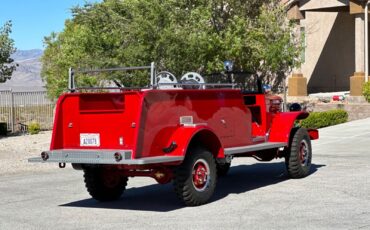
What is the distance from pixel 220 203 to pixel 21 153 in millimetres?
11292

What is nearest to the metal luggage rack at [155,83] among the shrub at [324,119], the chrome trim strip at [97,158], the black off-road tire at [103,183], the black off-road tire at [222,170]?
the chrome trim strip at [97,158]

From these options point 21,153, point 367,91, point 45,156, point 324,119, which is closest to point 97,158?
point 45,156

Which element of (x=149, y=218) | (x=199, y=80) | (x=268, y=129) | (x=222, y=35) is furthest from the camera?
(x=222, y=35)

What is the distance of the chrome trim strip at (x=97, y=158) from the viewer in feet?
29.6

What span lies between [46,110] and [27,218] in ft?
76.3

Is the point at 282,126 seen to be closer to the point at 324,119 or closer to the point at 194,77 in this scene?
the point at 194,77

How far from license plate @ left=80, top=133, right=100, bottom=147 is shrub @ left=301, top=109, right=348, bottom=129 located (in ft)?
46.9

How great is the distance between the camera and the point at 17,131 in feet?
101

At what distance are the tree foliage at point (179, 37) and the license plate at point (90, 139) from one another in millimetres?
10900

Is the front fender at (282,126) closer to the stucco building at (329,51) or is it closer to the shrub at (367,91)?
the shrub at (367,91)

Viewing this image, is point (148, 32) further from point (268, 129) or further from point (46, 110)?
point (46, 110)

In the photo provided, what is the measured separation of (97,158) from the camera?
9367mm

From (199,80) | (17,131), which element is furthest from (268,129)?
(17,131)

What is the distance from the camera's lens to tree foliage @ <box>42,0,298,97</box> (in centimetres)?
2098
